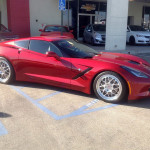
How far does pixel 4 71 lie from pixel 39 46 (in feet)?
3.77

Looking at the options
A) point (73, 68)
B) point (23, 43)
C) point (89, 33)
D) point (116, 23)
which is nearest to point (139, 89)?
point (73, 68)

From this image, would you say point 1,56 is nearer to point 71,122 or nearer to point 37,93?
point 37,93

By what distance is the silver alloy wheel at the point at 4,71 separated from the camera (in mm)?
5223

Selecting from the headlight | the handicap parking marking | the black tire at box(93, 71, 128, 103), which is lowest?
the handicap parking marking

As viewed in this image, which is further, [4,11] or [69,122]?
[4,11]

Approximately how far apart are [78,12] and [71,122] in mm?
16051

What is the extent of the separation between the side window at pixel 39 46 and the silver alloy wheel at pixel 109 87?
1502 millimetres

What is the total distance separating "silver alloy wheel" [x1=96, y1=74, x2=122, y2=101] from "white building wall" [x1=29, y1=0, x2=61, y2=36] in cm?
1161

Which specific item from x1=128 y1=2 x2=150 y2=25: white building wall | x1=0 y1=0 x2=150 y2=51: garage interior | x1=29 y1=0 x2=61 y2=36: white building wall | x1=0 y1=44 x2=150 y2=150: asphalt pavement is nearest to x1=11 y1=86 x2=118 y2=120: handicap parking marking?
x1=0 y1=44 x2=150 y2=150: asphalt pavement

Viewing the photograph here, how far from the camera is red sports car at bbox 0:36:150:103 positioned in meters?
4.01

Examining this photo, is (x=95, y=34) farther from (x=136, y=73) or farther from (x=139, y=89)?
(x=139, y=89)

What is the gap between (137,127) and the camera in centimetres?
323

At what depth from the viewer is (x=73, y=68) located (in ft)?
14.4

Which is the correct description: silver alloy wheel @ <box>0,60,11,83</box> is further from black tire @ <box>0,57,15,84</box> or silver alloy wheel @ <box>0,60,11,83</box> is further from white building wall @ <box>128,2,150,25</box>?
white building wall @ <box>128,2,150,25</box>
